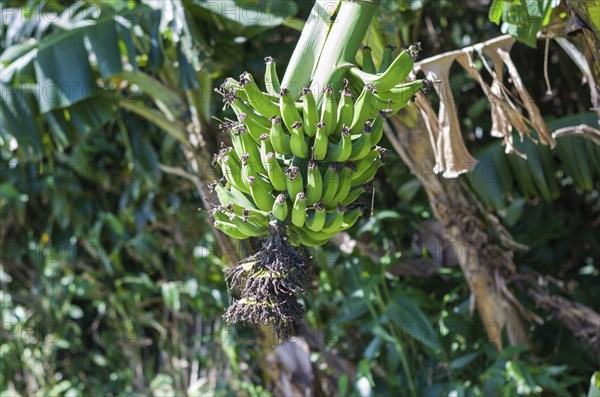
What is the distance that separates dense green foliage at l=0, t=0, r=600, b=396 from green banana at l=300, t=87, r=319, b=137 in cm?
90

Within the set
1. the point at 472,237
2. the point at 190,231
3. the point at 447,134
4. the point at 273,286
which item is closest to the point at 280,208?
the point at 273,286

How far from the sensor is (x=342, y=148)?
1279 millimetres

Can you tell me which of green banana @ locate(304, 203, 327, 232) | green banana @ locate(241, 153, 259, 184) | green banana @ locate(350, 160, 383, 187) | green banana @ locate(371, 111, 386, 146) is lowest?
green banana @ locate(304, 203, 327, 232)

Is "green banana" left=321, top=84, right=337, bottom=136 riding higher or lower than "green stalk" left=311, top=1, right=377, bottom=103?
lower

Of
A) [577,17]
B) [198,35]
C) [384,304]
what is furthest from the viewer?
[384,304]

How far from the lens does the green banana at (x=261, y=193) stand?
1262mm

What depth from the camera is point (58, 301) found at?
11.9ft

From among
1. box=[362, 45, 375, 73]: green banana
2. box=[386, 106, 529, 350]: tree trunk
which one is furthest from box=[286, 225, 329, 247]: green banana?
box=[386, 106, 529, 350]: tree trunk

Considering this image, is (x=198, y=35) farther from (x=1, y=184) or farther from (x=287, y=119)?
(x=1, y=184)

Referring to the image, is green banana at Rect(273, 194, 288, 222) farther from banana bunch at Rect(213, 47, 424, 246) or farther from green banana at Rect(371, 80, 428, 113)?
green banana at Rect(371, 80, 428, 113)

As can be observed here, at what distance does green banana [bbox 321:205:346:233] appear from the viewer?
130 cm

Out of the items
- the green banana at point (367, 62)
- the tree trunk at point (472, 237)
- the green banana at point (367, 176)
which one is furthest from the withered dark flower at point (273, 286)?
the tree trunk at point (472, 237)

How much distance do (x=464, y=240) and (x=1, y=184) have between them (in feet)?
7.57

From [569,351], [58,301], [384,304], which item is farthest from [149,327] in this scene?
[569,351]
